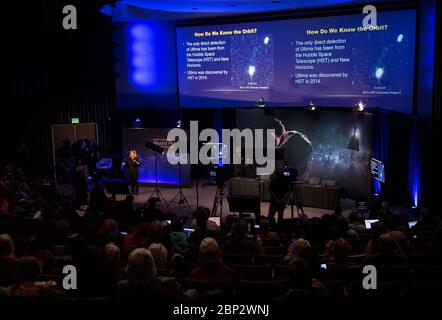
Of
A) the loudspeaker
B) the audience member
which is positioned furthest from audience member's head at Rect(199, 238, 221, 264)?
the loudspeaker

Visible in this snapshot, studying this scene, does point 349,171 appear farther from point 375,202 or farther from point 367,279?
point 367,279

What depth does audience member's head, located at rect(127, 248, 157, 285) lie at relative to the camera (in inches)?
135

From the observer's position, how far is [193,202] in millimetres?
12906

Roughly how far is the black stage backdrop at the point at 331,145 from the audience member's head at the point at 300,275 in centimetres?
906

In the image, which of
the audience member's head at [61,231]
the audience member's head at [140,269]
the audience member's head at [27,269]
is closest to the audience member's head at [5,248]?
the audience member's head at [27,269]

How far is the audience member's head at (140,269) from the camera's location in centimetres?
342

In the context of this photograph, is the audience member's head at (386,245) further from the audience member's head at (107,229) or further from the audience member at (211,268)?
the audience member's head at (107,229)

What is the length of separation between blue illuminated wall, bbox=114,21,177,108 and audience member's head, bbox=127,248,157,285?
11.7m

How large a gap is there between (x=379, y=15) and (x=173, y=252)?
817 centimetres

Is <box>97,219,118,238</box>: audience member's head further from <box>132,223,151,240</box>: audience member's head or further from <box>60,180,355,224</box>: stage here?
<box>60,180,355,224</box>: stage

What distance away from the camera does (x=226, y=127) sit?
15773 millimetres

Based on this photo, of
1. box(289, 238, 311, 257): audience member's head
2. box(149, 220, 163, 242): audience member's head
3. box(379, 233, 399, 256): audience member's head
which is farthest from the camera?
box(149, 220, 163, 242): audience member's head

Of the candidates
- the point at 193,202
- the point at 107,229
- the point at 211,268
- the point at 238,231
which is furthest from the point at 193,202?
the point at 211,268


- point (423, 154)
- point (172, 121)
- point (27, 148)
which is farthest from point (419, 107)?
point (27, 148)
